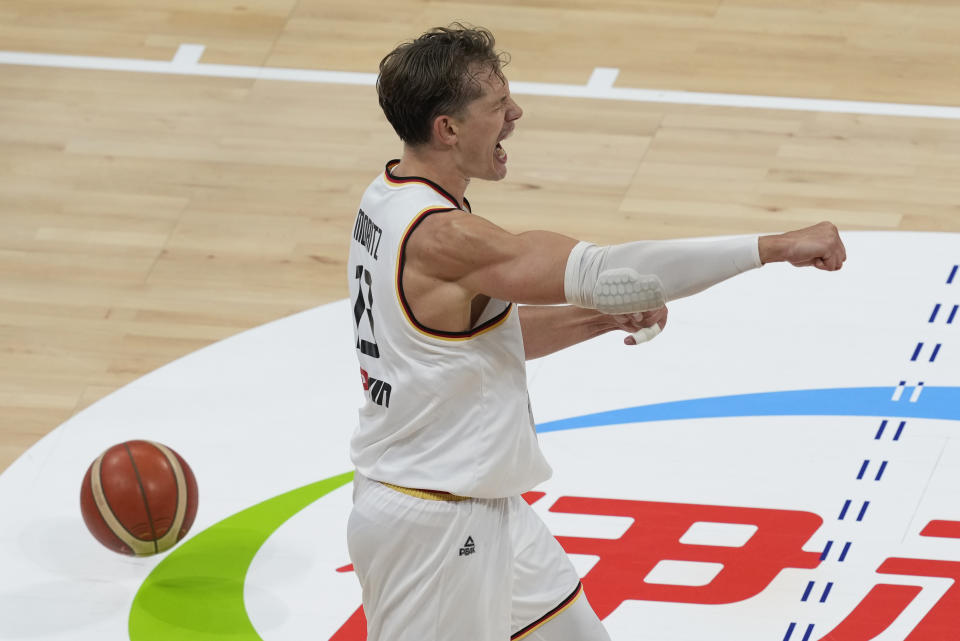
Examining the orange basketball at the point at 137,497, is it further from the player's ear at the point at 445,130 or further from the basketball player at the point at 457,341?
the player's ear at the point at 445,130

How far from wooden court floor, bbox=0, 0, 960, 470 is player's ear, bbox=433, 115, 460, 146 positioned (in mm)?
3740

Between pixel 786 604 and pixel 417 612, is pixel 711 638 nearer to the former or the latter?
pixel 786 604

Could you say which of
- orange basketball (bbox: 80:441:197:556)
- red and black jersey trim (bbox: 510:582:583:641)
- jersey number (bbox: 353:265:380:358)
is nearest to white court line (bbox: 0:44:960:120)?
orange basketball (bbox: 80:441:197:556)

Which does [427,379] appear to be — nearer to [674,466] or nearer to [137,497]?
[137,497]

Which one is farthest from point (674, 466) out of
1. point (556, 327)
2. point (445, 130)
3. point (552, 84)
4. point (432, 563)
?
point (552, 84)

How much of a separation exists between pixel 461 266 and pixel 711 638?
2.28m

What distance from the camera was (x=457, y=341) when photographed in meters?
4.60

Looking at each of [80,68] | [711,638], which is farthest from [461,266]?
[80,68]

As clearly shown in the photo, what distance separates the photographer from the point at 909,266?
26.9 feet

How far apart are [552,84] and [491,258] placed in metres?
5.89

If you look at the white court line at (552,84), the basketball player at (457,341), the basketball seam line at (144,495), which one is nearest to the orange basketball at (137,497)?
the basketball seam line at (144,495)

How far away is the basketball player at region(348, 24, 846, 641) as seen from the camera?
4.39m

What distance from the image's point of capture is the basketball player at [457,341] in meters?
4.39

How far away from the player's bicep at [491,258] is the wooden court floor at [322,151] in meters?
3.75
